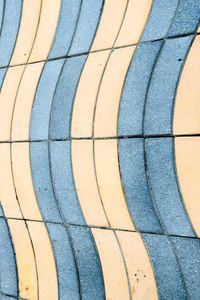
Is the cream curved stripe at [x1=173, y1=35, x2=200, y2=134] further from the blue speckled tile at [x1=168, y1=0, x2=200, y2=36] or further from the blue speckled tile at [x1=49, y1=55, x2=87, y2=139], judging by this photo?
the blue speckled tile at [x1=49, y1=55, x2=87, y2=139]

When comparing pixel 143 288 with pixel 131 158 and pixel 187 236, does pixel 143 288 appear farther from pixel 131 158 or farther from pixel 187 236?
pixel 131 158

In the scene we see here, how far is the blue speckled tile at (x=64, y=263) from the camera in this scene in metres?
2.61

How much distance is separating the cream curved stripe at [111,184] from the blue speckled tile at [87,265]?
0.68 ft

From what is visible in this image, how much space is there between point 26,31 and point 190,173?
1.60 meters

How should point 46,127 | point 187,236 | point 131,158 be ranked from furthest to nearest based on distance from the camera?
point 46,127
point 131,158
point 187,236

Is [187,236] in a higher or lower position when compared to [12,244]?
lower

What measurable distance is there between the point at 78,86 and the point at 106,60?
9.4 inches

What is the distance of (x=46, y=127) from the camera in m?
2.74

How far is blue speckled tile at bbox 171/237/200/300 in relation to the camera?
87.1 inches

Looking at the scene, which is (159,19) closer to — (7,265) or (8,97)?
(8,97)

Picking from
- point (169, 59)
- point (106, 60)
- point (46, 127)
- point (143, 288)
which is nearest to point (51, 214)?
point (46, 127)

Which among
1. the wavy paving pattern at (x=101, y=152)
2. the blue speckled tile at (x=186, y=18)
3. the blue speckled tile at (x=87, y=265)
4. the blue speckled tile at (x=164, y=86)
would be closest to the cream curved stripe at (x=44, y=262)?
the wavy paving pattern at (x=101, y=152)

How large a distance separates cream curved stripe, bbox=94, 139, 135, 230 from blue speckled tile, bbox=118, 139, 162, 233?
3cm

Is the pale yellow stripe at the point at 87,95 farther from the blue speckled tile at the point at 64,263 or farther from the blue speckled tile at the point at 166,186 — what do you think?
Answer: the blue speckled tile at the point at 64,263
